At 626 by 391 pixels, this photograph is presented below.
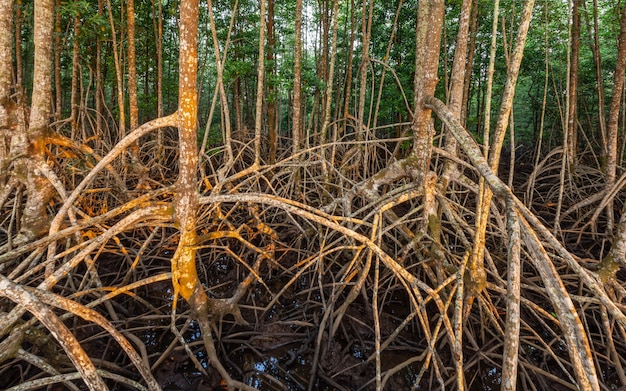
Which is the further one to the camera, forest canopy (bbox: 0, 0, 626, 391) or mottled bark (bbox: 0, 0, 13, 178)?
mottled bark (bbox: 0, 0, 13, 178)

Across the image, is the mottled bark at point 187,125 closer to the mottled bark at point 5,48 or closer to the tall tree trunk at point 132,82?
the mottled bark at point 5,48

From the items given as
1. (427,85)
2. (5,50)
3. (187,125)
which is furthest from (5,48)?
(427,85)

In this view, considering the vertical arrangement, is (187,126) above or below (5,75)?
below

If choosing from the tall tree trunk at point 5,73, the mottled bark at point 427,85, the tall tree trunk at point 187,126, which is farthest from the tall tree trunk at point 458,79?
the tall tree trunk at point 5,73

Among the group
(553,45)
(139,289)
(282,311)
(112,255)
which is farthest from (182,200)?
(553,45)

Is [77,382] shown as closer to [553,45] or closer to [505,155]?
[553,45]

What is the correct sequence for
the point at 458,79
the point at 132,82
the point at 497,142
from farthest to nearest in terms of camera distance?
the point at 132,82
the point at 458,79
the point at 497,142

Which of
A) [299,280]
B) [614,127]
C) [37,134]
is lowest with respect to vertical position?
[299,280]

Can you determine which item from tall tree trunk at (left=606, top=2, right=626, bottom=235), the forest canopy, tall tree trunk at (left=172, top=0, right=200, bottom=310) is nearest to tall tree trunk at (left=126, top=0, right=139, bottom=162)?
the forest canopy

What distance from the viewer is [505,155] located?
1038 centimetres

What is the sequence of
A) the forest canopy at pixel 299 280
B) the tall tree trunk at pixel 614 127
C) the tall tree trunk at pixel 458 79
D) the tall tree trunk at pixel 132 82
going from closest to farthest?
the forest canopy at pixel 299 280, the tall tree trunk at pixel 458 79, the tall tree trunk at pixel 614 127, the tall tree trunk at pixel 132 82

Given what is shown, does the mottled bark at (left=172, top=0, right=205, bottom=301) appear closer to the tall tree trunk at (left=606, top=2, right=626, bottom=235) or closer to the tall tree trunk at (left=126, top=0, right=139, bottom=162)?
the tall tree trunk at (left=126, top=0, right=139, bottom=162)

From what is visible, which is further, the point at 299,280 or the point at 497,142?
the point at 299,280

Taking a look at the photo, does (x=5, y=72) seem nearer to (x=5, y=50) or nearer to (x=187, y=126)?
(x=5, y=50)
